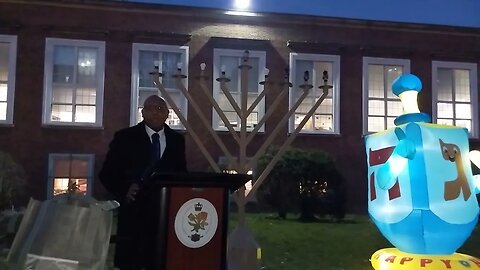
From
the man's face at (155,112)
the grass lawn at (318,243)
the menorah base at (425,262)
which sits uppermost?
the man's face at (155,112)

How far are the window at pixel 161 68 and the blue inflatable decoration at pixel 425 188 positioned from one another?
2296mm

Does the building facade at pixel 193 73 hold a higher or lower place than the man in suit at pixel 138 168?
higher

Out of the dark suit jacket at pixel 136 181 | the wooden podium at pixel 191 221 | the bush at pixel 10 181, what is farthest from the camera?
the bush at pixel 10 181

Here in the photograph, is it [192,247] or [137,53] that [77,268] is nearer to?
[192,247]

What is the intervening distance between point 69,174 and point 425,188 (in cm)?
283

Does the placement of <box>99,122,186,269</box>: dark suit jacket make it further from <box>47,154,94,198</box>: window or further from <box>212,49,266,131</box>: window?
<box>212,49,266,131</box>: window

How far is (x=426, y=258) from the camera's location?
2523mm

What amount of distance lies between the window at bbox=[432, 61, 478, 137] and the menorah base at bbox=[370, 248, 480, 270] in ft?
7.74

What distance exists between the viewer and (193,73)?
4570mm

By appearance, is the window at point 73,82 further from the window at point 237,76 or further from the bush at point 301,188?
the bush at point 301,188

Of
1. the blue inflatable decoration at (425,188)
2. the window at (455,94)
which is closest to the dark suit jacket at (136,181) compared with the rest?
the blue inflatable decoration at (425,188)

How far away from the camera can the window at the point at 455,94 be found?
4766 millimetres

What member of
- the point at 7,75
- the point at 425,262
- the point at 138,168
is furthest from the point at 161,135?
the point at 7,75

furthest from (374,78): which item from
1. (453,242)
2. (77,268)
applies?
(77,268)
